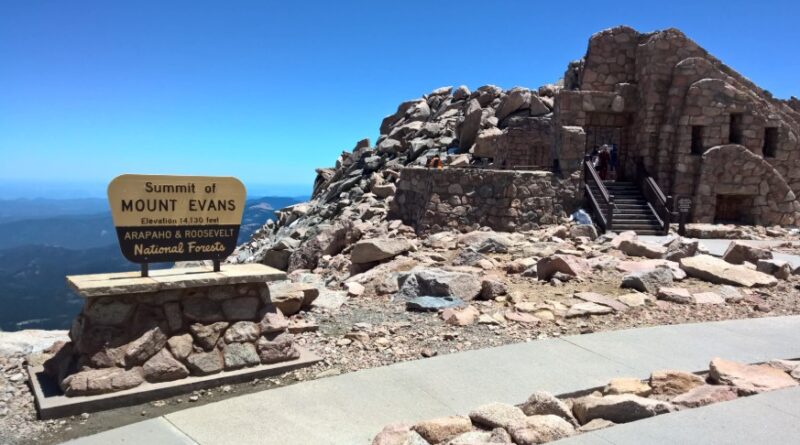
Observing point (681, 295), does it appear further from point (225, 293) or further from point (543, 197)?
point (543, 197)

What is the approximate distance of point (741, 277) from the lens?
9117 mm

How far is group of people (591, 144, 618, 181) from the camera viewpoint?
20.3 m

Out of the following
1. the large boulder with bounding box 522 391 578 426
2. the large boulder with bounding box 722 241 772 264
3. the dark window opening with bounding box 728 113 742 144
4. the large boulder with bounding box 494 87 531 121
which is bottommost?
the large boulder with bounding box 522 391 578 426

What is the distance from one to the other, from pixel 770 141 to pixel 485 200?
426 inches

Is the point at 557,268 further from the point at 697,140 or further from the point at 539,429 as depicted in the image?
the point at 697,140

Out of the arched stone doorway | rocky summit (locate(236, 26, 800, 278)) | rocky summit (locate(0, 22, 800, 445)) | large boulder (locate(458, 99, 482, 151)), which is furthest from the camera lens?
large boulder (locate(458, 99, 482, 151))

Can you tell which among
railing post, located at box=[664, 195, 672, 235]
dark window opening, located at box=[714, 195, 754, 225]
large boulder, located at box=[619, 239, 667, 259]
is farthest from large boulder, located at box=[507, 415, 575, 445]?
dark window opening, located at box=[714, 195, 754, 225]

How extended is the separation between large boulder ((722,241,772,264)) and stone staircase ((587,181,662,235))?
210 inches

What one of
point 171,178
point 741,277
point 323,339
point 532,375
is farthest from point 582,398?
point 741,277

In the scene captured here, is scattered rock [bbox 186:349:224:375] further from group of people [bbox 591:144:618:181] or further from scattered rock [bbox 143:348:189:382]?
group of people [bbox 591:144:618:181]

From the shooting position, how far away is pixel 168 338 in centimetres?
494

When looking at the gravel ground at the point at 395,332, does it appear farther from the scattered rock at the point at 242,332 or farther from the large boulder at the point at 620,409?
the large boulder at the point at 620,409

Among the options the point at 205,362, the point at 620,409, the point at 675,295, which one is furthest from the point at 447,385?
the point at 675,295

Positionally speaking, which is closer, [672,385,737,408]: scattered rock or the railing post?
[672,385,737,408]: scattered rock
